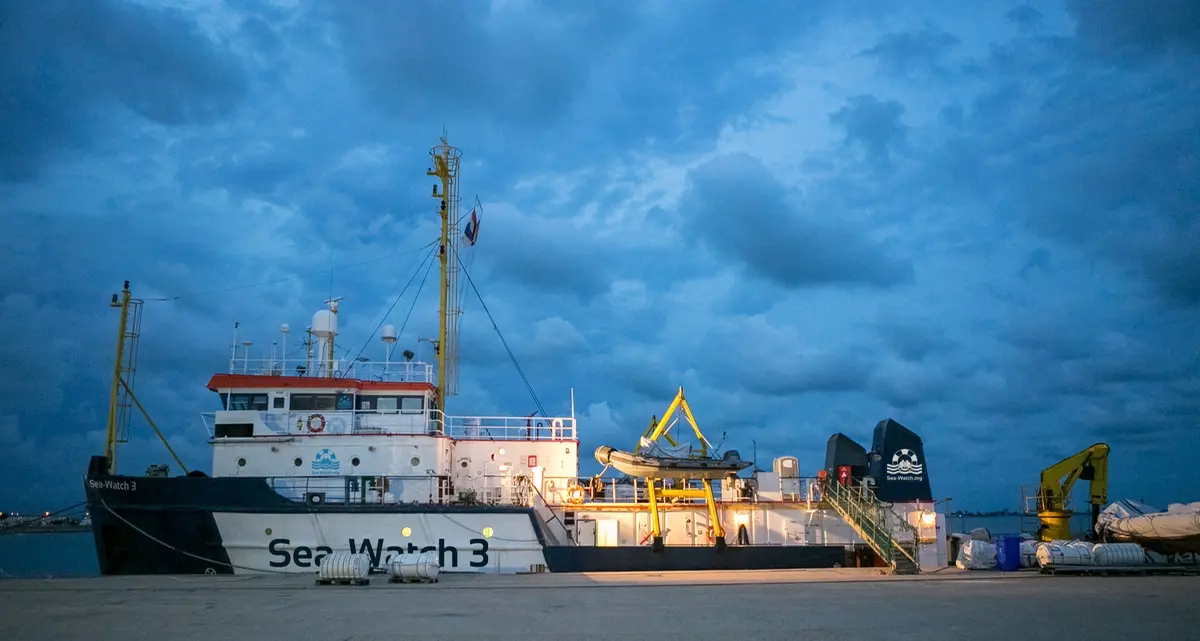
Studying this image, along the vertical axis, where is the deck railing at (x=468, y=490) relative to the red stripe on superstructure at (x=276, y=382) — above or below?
below

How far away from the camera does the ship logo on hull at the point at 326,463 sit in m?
20.7

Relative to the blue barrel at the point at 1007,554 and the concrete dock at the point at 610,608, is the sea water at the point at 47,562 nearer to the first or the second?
the concrete dock at the point at 610,608

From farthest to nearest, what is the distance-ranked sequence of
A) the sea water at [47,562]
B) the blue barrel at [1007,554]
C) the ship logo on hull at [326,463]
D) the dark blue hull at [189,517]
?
1. the sea water at [47,562]
2. the blue barrel at [1007,554]
3. the ship logo on hull at [326,463]
4. the dark blue hull at [189,517]

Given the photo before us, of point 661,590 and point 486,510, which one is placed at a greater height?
point 486,510


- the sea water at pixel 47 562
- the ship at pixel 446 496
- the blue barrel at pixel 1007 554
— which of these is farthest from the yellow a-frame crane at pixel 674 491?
the sea water at pixel 47 562

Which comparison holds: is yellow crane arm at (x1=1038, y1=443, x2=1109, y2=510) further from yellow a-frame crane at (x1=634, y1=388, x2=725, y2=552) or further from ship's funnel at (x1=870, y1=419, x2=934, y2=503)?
yellow a-frame crane at (x1=634, y1=388, x2=725, y2=552)

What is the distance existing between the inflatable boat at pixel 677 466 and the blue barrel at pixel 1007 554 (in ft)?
21.6

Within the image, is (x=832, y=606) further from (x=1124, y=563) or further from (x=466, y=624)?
(x=1124, y=563)

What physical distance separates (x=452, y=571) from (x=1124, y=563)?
50.5 feet

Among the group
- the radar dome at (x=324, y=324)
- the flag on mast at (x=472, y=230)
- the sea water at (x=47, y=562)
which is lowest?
the sea water at (x=47, y=562)

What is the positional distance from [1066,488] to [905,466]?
591 cm

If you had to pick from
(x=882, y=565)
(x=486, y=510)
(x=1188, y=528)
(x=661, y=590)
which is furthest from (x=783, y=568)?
(x=1188, y=528)

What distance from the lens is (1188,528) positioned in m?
21.3

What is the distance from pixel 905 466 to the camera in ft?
74.2
